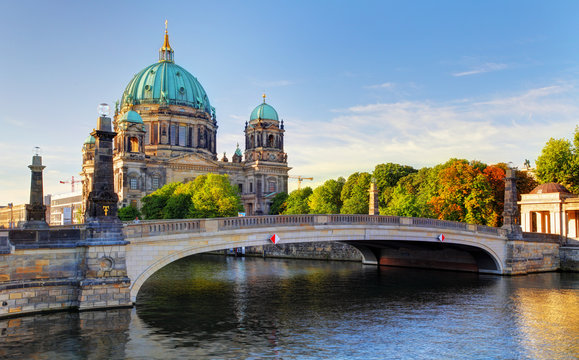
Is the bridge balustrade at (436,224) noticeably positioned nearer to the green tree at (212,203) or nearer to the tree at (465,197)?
the tree at (465,197)

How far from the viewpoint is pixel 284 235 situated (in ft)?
98.5

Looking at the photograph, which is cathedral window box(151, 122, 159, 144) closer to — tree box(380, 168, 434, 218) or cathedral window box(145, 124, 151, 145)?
cathedral window box(145, 124, 151, 145)

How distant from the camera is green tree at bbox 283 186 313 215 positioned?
263 ft

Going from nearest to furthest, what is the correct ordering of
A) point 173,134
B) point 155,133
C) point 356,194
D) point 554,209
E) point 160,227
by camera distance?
point 160,227 < point 554,209 < point 356,194 < point 155,133 < point 173,134

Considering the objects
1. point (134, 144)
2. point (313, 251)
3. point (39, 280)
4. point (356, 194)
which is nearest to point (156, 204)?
point (134, 144)

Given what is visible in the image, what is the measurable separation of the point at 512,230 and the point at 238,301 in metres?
23.8

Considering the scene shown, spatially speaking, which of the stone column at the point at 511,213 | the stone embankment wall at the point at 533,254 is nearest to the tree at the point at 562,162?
the stone embankment wall at the point at 533,254

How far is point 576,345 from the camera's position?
2058 cm

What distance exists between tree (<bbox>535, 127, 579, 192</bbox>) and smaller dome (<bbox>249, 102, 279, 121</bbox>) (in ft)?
185

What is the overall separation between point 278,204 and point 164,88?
30633 millimetres

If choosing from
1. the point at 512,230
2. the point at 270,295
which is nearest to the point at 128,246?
the point at 270,295

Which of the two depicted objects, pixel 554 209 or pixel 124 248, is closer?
pixel 124 248

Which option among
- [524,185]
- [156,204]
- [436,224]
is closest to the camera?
[436,224]

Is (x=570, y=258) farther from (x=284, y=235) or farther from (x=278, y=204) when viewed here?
(x=278, y=204)
